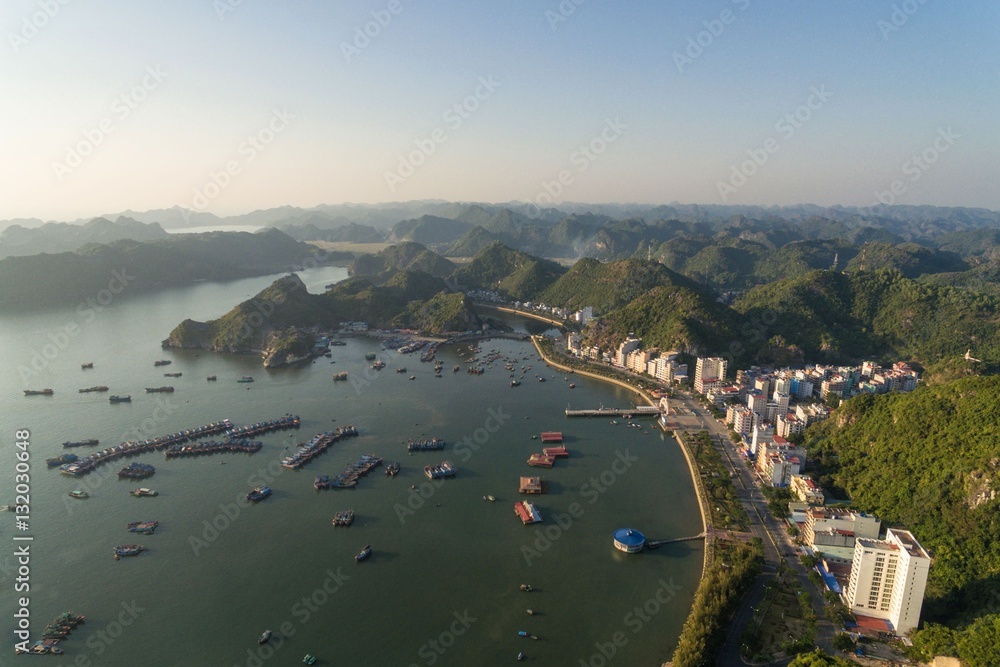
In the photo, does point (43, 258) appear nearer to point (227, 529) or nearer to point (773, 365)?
point (227, 529)

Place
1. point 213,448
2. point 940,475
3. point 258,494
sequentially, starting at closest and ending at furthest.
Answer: point 940,475 < point 258,494 < point 213,448

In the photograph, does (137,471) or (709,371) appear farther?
(709,371)

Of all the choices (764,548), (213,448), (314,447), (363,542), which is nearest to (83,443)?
(213,448)

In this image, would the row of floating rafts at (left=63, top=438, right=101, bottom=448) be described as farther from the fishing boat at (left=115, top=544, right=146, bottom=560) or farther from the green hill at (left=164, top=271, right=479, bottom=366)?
the green hill at (left=164, top=271, right=479, bottom=366)

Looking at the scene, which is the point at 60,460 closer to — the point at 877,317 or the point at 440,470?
the point at 440,470

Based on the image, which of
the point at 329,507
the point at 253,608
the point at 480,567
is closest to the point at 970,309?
the point at 480,567

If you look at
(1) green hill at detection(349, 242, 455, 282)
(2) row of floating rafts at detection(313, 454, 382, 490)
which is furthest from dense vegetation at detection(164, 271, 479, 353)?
(2) row of floating rafts at detection(313, 454, 382, 490)

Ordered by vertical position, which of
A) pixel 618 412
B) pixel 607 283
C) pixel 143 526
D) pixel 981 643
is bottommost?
pixel 143 526
